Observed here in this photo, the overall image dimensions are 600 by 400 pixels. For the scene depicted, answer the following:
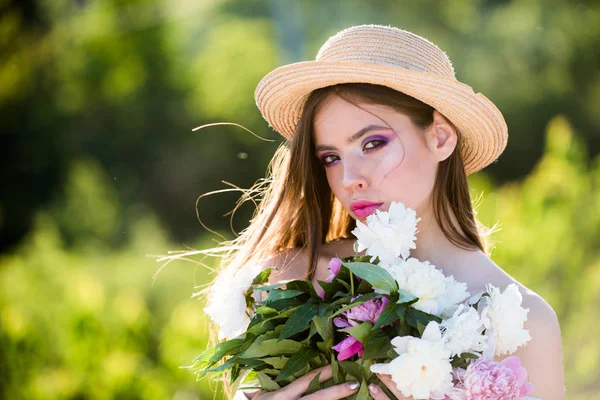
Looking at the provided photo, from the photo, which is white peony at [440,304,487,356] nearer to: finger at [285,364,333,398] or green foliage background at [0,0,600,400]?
finger at [285,364,333,398]

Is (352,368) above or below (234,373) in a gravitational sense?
above

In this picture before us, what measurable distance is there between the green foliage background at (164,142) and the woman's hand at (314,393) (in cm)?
322

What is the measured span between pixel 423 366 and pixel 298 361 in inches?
15.5

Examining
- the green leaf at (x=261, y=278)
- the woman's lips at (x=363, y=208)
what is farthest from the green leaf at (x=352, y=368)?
the woman's lips at (x=363, y=208)

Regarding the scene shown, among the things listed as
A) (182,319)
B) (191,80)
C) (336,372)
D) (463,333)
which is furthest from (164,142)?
(463,333)

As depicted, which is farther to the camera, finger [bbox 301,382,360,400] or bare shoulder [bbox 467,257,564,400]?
bare shoulder [bbox 467,257,564,400]

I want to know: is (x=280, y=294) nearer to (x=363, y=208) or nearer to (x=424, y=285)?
(x=424, y=285)

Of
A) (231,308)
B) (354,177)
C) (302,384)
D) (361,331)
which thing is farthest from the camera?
(354,177)

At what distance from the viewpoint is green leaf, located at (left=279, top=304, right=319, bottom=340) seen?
6.39 ft

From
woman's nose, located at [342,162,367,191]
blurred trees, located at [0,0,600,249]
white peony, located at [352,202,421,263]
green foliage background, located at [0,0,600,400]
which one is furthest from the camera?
blurred trees, located at [0,0,600,249]

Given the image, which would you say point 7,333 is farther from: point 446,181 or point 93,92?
point 93,92

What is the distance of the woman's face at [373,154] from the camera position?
8.06 ft

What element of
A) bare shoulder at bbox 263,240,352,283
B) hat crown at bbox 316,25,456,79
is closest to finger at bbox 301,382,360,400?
bare shoulder at bbox 263,240,352,283

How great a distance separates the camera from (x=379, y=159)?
246cm
